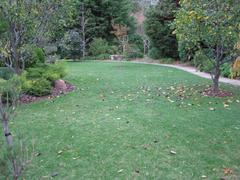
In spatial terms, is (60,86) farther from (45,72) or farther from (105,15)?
(105,15)

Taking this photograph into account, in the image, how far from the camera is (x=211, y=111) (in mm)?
6680

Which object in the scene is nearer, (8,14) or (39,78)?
(8,14)

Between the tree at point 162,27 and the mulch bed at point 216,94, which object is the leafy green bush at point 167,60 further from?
the mulch bed at point 216,94

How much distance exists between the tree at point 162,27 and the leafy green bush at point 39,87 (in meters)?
13.1

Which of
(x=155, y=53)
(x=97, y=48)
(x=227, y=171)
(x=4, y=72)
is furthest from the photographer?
(x=97, y=48)

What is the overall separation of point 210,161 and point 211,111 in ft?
9.10

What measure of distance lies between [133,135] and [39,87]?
4.36 metres

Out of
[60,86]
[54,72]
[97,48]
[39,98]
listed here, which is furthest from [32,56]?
[97,48]

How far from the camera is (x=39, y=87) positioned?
339 inches

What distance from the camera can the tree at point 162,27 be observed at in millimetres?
20328

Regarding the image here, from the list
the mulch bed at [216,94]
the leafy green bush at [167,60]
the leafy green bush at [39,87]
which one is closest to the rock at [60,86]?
the leafy green bush at [39,87]

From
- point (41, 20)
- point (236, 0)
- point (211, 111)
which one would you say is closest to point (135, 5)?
point (41, 20)

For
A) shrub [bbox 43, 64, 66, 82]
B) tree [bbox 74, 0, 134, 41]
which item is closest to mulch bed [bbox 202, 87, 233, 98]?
shrub [bbox 43, 64, 66, 82]

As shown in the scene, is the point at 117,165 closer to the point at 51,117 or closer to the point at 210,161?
the point at 210,161
